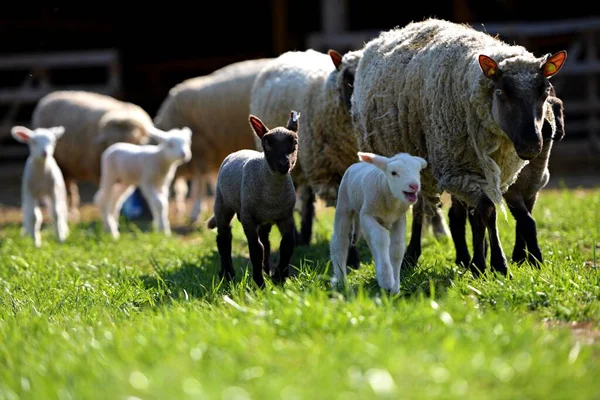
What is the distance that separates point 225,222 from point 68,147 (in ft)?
19.9

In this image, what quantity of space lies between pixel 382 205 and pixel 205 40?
43.5 ft

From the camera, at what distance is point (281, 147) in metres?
5.36

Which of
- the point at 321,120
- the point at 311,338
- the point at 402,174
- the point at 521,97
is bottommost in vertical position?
the point at 311,338

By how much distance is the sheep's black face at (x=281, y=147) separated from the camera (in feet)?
Answer: 17.5

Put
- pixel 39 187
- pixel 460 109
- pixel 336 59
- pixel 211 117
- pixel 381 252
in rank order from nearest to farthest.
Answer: pixel 381 252 → pixel 460 109 → pixel 336 59 → pixel 39 187 → pixel 211 117

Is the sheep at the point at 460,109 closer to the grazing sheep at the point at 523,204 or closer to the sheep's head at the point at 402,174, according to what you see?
the grazing sheep at the point at 523,204

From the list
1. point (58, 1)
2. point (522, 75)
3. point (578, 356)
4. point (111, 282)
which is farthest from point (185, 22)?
point (578, 356)

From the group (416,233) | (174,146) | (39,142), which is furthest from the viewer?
(174,146)

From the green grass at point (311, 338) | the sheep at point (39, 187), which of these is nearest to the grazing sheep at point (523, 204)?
the green grass at point (311, 338)

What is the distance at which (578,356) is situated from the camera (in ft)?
12.1

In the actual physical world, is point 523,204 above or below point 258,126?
below

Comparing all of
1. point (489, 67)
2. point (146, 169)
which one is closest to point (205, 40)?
point (146, 169)

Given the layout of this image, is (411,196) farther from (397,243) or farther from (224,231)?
(224,231)

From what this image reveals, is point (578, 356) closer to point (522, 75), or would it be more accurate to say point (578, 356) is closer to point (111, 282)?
point (522, 75)
